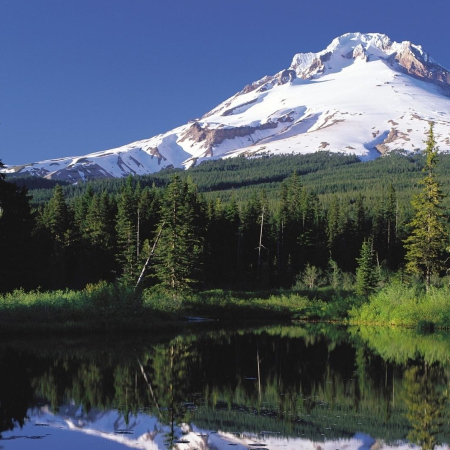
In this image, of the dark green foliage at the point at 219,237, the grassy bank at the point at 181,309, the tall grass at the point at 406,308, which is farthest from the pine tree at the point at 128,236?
the tall grass at the point at 406,308

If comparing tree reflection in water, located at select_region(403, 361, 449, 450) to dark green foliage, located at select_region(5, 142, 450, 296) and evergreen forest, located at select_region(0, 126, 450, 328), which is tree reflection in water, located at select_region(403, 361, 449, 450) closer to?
evergreen forest, located at select_region(0, 126, 450, 328)

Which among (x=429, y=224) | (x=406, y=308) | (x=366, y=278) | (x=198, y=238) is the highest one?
(x=429, y=224)

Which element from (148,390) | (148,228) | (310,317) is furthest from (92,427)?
(148,228)

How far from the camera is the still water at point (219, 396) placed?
12508 millimetres

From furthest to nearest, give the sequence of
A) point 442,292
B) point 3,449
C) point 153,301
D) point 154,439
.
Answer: point 442,292
point 153,301
point 154,439
point 3,449

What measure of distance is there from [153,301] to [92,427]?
970 inches

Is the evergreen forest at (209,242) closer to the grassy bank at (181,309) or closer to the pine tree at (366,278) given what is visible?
the pine tree at (366,278)

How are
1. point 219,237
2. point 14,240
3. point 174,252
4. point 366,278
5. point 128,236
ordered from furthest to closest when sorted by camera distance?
point 219,237
point 128,236
point 366,278
point 174,252
point 14,240

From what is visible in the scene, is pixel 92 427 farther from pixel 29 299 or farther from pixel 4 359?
pixel 29 299

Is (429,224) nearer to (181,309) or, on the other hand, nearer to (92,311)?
(181,309)

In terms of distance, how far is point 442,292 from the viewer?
41.8 meters

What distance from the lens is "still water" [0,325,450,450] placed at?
41.0 ft

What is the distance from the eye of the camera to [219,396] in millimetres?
16500

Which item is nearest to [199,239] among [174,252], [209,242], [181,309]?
[209,242]
